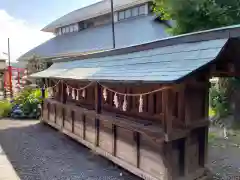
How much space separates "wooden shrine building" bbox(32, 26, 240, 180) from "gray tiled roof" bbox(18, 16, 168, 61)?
30.1 feet

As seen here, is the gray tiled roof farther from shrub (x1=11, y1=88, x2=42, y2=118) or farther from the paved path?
the paved path

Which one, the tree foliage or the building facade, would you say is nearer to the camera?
the tree foliage

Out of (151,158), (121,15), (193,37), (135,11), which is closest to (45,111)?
(151,158)

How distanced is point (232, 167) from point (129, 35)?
12.0m

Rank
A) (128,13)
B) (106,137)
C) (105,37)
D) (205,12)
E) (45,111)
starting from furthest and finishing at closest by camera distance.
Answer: (128,13)
(105,37)
(45,111)
(205,12)
(106,137)

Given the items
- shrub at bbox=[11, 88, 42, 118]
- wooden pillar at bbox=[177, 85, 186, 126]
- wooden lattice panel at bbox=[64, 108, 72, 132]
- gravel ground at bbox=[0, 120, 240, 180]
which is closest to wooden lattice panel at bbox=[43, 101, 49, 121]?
gravel ground at bbox=[0, 120, 240, 180]

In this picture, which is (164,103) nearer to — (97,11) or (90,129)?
(90,129)

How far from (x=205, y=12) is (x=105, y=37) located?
10513 mm

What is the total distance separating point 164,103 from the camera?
4.00m

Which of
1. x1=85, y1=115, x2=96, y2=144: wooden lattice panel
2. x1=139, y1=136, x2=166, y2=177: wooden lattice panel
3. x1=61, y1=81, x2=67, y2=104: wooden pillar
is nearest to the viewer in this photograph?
x1=139, y1=136, x2=166, y2=177: wooden lattice panel

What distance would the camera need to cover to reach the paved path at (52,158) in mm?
5184

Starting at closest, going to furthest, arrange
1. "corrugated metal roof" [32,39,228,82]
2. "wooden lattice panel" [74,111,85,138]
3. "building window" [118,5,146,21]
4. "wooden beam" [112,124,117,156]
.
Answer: "corrugated metal roof" [32,39,228,82], "wooden beam" [112,124,117,156], "wooden lattice panel" [74,111,85,138], "building window" [118,5,146,21]

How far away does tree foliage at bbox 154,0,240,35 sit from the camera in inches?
311

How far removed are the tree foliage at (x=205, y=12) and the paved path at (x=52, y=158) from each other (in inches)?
222
